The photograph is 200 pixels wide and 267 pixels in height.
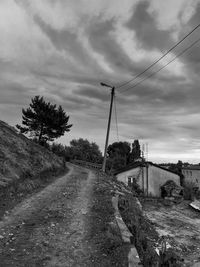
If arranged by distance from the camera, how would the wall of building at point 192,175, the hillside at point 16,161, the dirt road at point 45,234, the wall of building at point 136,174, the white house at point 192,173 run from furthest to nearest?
the white house at point 192,173 → the wall of building at point 192,175 → the wall of building at point 136,174 → the hillside at point 16,161 → the dirt road at point 45,234

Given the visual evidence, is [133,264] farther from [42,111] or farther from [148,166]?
[42,111]

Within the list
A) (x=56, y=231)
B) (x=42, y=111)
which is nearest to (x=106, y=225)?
(x=56, y=231)

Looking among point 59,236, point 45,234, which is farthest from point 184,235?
point 45,234

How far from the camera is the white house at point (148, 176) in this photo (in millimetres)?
41438

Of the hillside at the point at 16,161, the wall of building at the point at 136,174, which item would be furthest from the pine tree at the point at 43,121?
the hillside at the point at 16,161

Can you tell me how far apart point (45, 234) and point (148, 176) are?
3597cm

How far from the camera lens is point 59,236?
7.26 meters

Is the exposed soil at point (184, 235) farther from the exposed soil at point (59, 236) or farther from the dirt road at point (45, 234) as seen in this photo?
the dirt road at point (45, 234)

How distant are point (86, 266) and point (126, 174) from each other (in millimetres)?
38787

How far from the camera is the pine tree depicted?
4803 centimetres

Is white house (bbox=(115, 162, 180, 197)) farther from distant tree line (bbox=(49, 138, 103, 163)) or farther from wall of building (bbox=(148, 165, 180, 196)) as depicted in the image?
distant tree line (bbox=(49, 138, 103, 163))

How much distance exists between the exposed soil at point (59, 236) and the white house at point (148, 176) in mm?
31226

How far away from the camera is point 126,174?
1726 inches

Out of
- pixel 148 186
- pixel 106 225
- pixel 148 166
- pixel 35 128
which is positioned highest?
pixel 35 128
